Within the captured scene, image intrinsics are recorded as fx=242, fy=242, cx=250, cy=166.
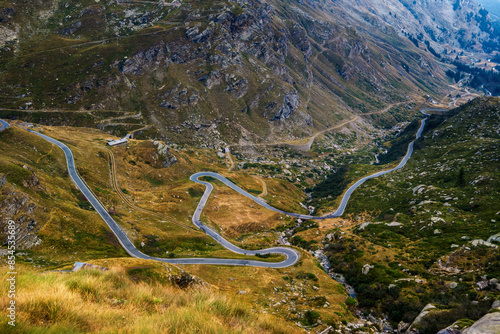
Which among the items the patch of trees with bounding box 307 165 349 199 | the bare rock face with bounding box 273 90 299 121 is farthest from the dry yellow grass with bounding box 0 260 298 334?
the bare rock face with bounding box 273 90 299 121

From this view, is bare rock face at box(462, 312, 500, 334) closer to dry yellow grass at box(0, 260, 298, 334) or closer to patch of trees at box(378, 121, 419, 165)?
dry yellow grass at box(0, 260, 298, 334)

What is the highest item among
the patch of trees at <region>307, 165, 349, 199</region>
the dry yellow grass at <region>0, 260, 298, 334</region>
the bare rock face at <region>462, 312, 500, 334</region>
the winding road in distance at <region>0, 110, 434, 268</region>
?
the dry yellow grass at <region>0, 260, 298, 334</region>

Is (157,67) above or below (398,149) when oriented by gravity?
above

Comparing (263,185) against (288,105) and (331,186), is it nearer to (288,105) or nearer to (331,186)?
(331,186)

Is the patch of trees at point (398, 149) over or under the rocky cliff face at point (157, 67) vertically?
under

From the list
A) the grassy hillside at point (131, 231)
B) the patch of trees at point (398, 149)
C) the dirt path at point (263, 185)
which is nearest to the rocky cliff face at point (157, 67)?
the dirt path at point (263, 185)

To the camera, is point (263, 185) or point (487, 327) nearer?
point (487, 327)

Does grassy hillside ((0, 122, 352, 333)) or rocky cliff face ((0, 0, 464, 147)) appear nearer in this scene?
grassy hillside ((0, 122, 352, 333))

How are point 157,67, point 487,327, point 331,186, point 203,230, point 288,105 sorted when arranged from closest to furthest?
point 487,327 < point 203,230 < point 331,186 < point 157,67 < point 288,105

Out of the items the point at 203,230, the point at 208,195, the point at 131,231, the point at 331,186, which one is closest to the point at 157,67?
the point at 208,195

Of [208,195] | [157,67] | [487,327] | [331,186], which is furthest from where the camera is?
[157,67]

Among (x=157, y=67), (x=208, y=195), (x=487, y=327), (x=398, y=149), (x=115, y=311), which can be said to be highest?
(x=157, y=67)

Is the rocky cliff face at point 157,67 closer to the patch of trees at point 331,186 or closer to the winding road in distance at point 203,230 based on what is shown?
the patch of trees at point 331,186
